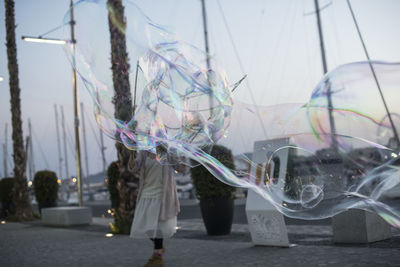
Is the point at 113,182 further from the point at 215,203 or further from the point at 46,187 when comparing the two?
the point at 46,187

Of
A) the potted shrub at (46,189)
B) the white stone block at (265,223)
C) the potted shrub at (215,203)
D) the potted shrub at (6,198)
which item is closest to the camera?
the white stone block at (265,223)

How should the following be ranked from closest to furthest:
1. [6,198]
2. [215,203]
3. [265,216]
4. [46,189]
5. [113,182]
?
[265,216] < [215,203] < [113,182] < [46,189] < [6,198]

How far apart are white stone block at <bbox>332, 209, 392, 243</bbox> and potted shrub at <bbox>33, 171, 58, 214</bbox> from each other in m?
15.2

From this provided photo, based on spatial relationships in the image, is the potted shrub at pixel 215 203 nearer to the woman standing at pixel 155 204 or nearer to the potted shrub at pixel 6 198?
the woman standing at pixel 155 204

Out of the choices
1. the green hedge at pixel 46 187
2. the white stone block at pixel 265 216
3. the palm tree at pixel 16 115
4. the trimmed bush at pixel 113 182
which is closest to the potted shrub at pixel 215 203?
the white stone block at pixel 265 216

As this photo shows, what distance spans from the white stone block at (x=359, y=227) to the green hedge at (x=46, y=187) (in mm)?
15174

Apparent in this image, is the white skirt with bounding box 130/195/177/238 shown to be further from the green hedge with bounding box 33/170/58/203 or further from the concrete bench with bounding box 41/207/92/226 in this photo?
the green hedge with bounding box 33/170/58/203

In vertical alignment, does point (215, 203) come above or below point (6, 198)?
above

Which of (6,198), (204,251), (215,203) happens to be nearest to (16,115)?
(6,198)

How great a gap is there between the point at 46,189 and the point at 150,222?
15.0 m

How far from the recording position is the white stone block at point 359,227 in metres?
7.39

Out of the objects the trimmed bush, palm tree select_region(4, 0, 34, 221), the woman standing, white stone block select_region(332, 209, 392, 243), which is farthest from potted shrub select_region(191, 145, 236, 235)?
palm tree select_region(4, 0, 34, 221)

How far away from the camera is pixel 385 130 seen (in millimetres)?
4559

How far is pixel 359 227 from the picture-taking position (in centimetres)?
744
